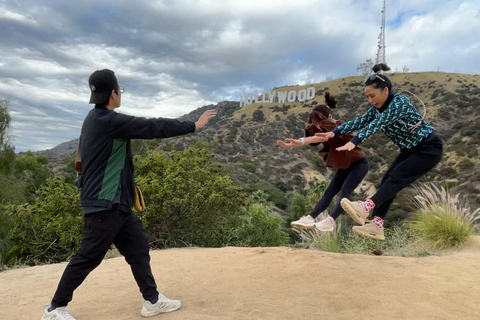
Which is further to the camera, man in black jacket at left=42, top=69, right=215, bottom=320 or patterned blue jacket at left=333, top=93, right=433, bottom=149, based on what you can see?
patterned blue jacket at left=333, top=93, right=433, bottom=149

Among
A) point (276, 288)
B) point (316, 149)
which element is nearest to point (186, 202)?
point (276, 288)

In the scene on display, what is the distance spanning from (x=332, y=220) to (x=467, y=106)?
164ft

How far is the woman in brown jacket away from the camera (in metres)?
4.72

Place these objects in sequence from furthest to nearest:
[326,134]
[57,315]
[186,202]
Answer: [186,202], [326,134], [57,315]

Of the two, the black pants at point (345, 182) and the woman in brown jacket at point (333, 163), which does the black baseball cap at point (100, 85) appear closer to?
the woman in brown jacket at point (333, 163)

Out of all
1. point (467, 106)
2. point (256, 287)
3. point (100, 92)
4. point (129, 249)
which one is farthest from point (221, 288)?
point (467, 106)

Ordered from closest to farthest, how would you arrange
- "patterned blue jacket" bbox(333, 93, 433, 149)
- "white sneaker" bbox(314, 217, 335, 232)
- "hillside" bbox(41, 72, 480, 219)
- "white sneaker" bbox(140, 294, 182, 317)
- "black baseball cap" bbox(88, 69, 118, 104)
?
"black baseball cap" bbox(88, 69, 118, 104)
"white sneaker" bbox(140, 294, 182, 317)
"patterned blue jacket" bbox(333, 93, 433, 149)
"white sneaker" bbox(314, 217, 335, 232)
"hillside" bbox(41, 72, 480, 219)

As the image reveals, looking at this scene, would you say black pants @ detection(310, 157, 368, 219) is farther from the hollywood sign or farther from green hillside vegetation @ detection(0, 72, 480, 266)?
the hollywood sign

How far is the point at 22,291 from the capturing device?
217 inches

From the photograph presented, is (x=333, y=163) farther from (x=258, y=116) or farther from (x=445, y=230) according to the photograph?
(x=258, y=116)

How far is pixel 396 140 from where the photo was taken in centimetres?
444

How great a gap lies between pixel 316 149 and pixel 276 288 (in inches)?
1474

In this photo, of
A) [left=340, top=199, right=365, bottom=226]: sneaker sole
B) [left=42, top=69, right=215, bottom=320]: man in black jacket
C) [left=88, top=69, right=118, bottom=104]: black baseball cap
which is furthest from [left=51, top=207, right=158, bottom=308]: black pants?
[left=340, top=199, right=365, bottom=226]: sneaker sole

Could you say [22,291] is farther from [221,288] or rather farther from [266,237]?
[266,237]
